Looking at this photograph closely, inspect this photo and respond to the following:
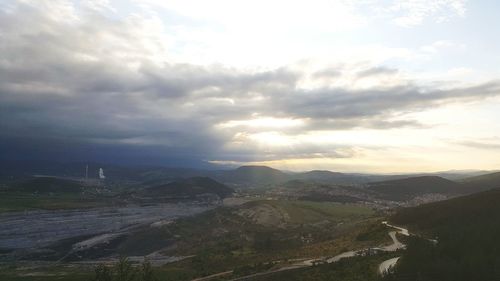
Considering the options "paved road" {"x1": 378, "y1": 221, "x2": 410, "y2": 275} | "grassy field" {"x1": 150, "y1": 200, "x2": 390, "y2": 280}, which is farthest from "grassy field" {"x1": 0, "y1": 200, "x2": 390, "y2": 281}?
"paved road" {"x1": 378, "y1": 221, "x2": 410, "y2": 275}

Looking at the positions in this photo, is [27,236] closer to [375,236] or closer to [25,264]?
[25,264]

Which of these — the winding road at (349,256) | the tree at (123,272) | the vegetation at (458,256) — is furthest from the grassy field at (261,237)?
the tree at (123,272)

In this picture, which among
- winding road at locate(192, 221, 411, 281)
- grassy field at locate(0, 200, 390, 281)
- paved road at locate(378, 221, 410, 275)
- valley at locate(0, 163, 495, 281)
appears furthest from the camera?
grassy field at locate(0, 200, 390, 281)

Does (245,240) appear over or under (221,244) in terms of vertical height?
under

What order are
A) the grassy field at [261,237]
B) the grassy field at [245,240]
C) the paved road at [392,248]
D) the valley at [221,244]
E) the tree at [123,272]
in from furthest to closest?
the grassy field at [261,237], the grassy field at [245,240], the valley at [221,244], the paved road at [392,248], the tree at [123,272]

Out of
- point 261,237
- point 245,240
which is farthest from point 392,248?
point 261,237

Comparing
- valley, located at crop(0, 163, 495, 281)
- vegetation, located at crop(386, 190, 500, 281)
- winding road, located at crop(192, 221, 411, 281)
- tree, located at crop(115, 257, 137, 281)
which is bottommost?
valley, located at crop(0, 163, 495, 281)

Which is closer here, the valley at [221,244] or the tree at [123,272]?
the tree at [123,272]

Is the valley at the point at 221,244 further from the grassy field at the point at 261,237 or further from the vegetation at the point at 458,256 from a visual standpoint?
the vegetation at the point at 458,256

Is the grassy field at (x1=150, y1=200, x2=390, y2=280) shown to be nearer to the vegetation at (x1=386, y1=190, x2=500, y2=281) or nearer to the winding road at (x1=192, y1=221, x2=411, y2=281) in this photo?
the winding road at (x1=192, y1=221, x2=411, y2=281)

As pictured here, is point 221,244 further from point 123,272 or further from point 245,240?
point 123,272

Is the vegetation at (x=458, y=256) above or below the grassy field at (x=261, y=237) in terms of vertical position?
above

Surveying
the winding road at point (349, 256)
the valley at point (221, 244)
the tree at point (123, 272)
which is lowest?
the valley at point (221, 244)
